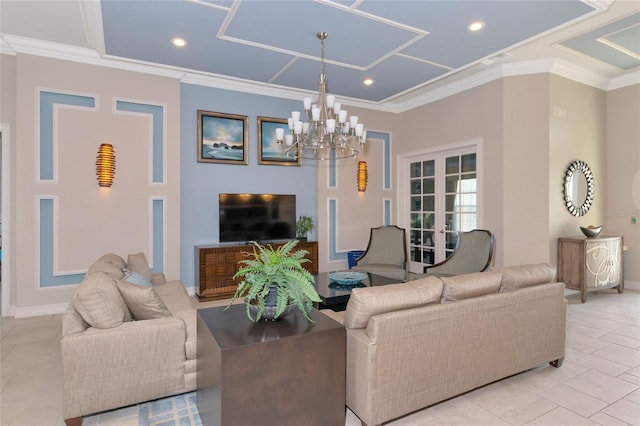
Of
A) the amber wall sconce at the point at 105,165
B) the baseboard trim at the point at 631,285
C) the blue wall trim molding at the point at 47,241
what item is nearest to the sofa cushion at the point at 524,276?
the baseboard trim at the point at 631,285

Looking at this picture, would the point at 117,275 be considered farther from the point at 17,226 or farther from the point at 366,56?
the point at 366,56

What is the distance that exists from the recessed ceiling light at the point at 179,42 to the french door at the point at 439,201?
4243 mm

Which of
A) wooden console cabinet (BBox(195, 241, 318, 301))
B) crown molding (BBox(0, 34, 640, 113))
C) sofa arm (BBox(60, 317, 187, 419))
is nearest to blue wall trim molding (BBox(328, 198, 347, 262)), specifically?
wooden console cabinet (BBox(195, 241, 318, 301))

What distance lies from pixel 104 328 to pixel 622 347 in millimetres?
4345

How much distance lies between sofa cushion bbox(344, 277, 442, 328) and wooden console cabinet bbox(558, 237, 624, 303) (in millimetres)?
3737

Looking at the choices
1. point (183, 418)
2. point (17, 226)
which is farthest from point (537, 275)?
point (17, 226)

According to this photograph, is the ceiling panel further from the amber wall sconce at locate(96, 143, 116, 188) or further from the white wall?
the amber wall sconce at locate(96, 143, 116, 188)

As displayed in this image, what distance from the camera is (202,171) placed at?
210 inches

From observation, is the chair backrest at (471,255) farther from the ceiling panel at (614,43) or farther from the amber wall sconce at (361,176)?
the ceiling panel at (614,43)

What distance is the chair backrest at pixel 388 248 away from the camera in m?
5.16

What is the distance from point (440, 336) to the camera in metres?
2.23

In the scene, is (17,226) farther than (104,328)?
Yes

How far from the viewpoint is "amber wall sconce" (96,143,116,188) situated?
444 cm

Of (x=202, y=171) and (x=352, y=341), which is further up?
(x=202, y=171)
